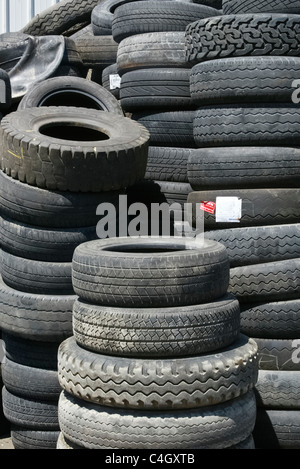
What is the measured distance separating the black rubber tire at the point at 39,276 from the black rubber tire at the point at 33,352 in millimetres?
327

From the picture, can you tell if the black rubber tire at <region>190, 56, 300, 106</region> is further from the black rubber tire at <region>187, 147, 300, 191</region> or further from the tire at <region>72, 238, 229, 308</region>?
the tire at <region>72, 238, 229, 308</region>

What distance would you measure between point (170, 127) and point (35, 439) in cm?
240

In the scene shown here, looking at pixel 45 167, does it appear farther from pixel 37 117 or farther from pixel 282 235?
pixel 282 235

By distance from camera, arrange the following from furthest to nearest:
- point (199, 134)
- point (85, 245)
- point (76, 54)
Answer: point (76, 54) → point (199, 134) → point (85, 245)

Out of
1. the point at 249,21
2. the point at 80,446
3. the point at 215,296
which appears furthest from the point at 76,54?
the point at 80,446

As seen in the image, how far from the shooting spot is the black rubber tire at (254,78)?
466 cm

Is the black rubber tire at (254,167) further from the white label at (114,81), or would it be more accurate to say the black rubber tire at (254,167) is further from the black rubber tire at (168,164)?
the white label at (114,81)

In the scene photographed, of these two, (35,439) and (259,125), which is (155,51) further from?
(35,439)

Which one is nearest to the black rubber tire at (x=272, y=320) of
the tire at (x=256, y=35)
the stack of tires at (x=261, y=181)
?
the stack of tires at (x=261, y=181)

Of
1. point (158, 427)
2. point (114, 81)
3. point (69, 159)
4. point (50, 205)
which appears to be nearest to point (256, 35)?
point (69, 159)

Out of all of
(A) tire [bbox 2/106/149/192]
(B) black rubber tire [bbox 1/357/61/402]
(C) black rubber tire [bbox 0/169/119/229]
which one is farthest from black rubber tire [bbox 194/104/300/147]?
(B) black rubber tire [bbox 1/357/61/402]

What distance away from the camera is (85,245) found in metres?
4.18

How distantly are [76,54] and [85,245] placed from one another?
3.22 m

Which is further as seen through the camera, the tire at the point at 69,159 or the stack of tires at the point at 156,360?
the tire at the point at 69,159
